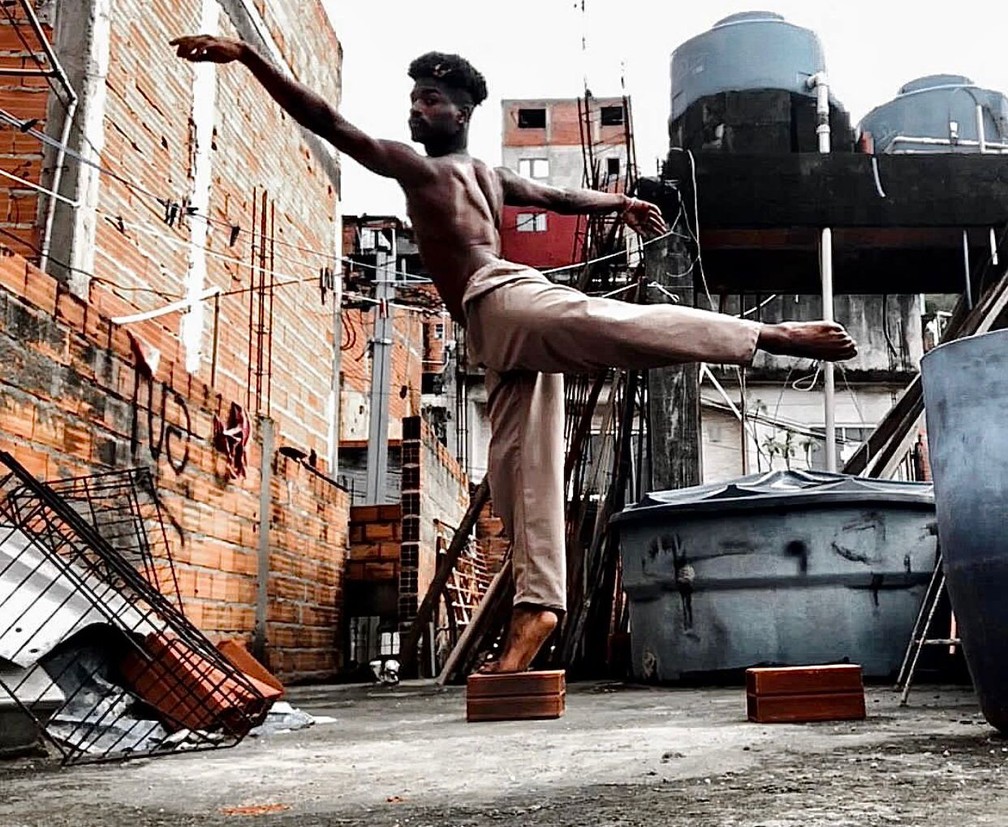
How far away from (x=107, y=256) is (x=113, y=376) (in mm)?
1522

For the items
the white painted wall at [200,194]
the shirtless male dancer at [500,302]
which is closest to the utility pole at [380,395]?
the white painted wall at [200,194]

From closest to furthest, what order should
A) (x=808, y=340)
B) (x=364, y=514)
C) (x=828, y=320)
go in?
(x=808, y=340)
(x=828, y=320)
(x=364, y=514)

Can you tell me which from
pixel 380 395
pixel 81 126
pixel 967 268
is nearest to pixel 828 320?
pixel 967 268

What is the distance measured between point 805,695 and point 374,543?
6.52 m

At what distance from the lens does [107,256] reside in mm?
5523

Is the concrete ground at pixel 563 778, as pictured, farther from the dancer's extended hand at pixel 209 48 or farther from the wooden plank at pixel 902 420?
the wooden plank at pixel 902 420

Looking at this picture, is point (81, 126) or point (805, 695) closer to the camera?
point (805, 695)

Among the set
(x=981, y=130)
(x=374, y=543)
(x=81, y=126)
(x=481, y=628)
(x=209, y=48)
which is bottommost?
(x=481, y=628)

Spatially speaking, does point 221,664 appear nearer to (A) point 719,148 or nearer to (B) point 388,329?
(A) point 719,148

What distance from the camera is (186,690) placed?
2.38 metres

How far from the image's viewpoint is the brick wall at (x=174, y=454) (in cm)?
358

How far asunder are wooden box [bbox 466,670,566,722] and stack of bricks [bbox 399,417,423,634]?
518 centimetres

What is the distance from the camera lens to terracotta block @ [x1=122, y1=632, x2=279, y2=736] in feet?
7.74

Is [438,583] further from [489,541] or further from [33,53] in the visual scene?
[489,541]
